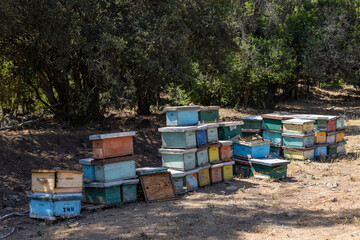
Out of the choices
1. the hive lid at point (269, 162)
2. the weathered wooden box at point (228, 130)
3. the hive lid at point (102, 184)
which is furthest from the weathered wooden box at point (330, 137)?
the hive lid at point (102, 184)

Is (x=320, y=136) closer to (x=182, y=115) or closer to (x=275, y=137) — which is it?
(x=275, y=137)

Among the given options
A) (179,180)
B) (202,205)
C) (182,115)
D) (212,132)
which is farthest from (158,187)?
(212,132)

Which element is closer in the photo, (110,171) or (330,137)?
(110,171)

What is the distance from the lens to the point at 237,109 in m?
21.5

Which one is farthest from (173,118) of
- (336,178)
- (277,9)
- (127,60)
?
(277,9)

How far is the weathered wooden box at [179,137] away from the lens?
8.77m

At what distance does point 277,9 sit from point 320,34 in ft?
10.2

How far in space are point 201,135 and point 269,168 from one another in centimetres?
213

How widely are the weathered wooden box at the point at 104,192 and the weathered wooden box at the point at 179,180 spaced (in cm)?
145

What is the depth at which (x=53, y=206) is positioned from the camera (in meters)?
6.78

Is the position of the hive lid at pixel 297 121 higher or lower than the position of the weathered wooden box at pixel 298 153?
higher

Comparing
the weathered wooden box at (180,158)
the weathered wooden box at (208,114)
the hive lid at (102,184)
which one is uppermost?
the weathered wooden box at (208,114)

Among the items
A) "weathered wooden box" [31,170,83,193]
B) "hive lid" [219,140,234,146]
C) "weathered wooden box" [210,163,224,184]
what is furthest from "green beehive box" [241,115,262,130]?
"weathered wooden box" [31,170,83,193]

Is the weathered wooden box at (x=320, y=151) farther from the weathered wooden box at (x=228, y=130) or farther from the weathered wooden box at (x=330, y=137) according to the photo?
the weathered wooden box at (x=228, y=130)
